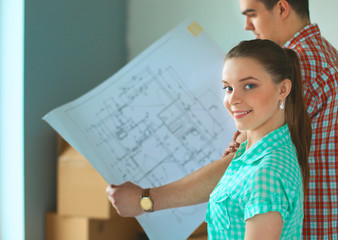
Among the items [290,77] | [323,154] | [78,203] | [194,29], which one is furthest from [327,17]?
[78,203]

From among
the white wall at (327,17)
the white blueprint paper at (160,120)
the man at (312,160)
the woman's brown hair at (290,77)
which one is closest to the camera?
the woman's brown hair at (290,77)

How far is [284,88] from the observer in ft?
2.80

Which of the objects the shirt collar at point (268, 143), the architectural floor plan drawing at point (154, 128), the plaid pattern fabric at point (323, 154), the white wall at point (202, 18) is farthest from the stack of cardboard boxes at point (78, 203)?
the shirt collar at point (268, 143)

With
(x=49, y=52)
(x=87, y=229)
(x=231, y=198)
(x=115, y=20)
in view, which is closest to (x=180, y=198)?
(x=231, y=198)

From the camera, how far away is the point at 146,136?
127cm

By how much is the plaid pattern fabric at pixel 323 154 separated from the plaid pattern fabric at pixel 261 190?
10.1 inches

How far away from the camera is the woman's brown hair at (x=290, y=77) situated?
845mm

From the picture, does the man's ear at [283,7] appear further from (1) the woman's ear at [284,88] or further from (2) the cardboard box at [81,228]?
(2) the cardboard box at [81,228]

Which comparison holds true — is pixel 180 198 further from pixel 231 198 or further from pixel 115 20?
pixel 115 20

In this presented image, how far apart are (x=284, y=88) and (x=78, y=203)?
1.29 m

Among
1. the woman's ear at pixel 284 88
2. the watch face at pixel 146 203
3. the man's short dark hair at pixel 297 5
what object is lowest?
the watch face at pixel 146 203

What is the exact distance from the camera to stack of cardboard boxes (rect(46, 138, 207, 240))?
187 centimetres

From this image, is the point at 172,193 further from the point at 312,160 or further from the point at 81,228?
the point at 81,228

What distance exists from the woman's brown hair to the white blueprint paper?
45cm
